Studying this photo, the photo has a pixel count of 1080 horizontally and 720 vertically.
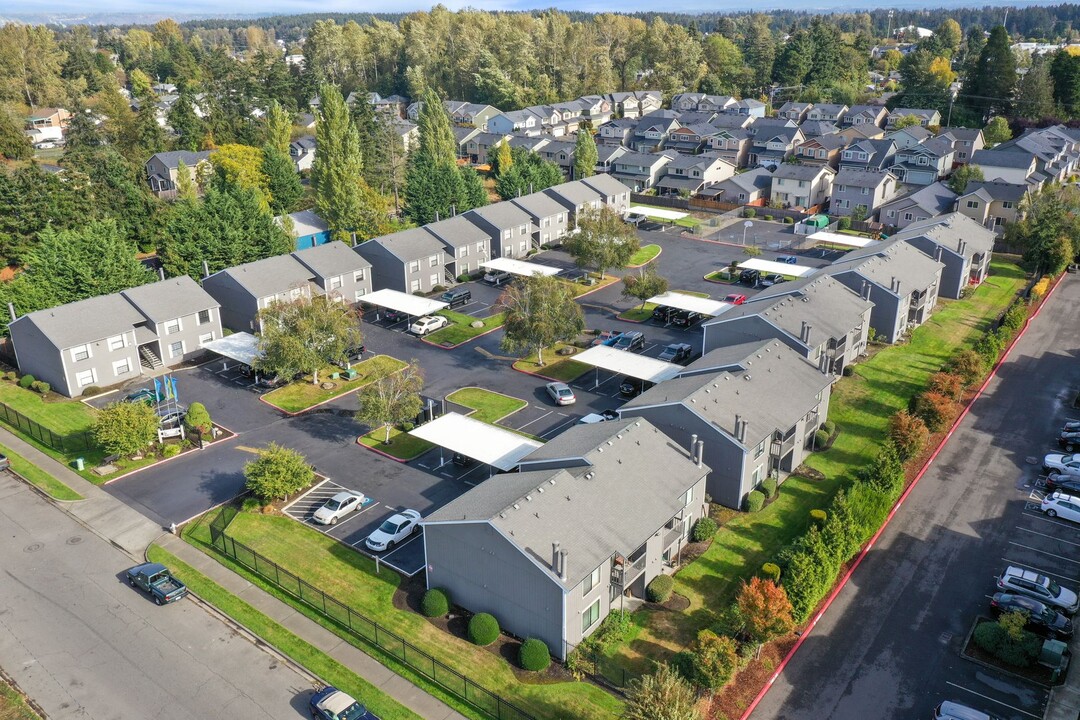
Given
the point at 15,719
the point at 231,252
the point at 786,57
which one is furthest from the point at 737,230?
the point at 786,57

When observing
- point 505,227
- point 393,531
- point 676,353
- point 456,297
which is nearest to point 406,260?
point 456,297

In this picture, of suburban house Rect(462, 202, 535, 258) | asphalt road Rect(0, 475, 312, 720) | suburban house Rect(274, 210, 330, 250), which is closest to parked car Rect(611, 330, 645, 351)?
suburban house Rect(462, 202, 535, 258)

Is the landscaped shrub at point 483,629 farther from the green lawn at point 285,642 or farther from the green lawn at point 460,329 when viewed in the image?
the green lawn at point 460,329

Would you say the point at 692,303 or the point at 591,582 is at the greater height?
the point at 692,303

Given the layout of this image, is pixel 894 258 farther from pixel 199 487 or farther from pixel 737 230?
pixel 199 487

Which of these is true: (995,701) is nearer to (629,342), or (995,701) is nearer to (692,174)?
(629,342)

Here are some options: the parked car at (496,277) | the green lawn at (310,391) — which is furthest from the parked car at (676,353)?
the parked car at (496,277)

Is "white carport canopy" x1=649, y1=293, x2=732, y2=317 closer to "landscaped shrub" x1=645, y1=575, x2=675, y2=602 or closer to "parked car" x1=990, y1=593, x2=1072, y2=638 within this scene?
"landscaped shrub" x1=645, y1=575, x2=675, y2=602
